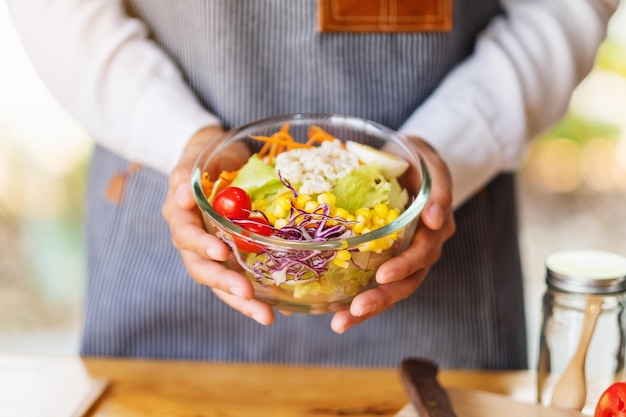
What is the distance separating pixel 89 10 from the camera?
3.73 feet

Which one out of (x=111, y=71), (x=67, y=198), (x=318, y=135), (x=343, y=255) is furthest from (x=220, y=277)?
(x=67, y=198)

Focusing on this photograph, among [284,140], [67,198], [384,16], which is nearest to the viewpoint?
[284,140]

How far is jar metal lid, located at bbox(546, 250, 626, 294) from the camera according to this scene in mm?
914

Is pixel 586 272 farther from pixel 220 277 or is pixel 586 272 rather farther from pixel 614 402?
pixel 220 277

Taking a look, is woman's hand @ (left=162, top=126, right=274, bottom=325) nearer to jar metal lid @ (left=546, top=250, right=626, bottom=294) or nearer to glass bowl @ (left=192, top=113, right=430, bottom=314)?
glass bowl @ (left=192, top=113, right=430, bottom=314)

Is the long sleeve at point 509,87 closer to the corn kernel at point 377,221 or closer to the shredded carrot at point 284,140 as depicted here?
the shredded carrot at point 284,140

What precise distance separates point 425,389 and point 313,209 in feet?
0.89

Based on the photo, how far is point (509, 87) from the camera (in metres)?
1.16

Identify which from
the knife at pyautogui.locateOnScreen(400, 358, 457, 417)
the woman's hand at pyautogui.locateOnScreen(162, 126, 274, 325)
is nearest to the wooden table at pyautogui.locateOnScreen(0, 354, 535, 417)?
the knife at pyautogui.locateOnScreen(400, 358, 457, 417)

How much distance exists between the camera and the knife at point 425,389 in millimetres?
886

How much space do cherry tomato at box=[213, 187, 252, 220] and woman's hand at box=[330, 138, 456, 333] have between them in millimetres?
150

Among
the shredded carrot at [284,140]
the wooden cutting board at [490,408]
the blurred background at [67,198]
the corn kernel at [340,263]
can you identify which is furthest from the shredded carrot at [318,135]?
the blurred background at [67,198]

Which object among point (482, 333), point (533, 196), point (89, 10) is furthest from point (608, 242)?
point (89, 10)

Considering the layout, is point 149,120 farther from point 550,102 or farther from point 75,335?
point 75,335
